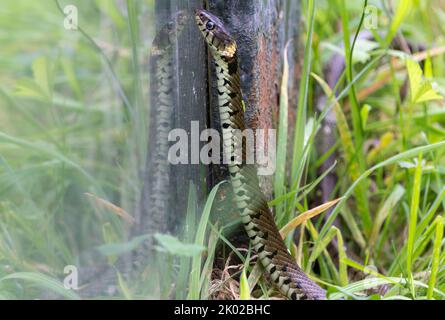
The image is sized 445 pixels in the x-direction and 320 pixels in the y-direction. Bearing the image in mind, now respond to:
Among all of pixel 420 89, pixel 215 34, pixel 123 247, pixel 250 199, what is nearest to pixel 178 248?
pixel 123 247

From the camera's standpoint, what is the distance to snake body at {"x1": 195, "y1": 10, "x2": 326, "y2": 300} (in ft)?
7.80

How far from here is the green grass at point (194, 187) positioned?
238 centimetres

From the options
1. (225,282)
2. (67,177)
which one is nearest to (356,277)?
(225,282)

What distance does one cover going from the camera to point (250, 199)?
246 centimetres

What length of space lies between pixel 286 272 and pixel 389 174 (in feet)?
5.06

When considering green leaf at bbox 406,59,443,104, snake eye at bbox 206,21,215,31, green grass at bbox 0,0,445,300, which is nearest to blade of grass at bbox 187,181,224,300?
green grass at bbox 0,0,445,300

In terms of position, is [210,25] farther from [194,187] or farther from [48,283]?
[48,283]

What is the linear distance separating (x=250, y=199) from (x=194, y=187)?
231 millimetres

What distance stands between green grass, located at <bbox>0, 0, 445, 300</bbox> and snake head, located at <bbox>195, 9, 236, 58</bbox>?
26 centimetres

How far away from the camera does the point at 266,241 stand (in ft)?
8.11

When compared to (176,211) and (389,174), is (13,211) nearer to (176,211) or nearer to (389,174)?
(176,211)

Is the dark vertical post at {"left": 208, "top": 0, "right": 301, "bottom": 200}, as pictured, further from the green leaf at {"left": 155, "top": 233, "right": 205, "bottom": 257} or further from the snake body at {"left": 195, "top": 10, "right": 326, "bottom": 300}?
the green leaf at {"left": 155, "top": 233, "right": 205, "bottom": 257}

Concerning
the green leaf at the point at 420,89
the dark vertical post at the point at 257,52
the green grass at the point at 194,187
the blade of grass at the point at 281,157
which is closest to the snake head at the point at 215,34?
the dark vertical post at the point at 257,52

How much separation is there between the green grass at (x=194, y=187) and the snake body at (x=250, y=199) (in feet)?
0.23
